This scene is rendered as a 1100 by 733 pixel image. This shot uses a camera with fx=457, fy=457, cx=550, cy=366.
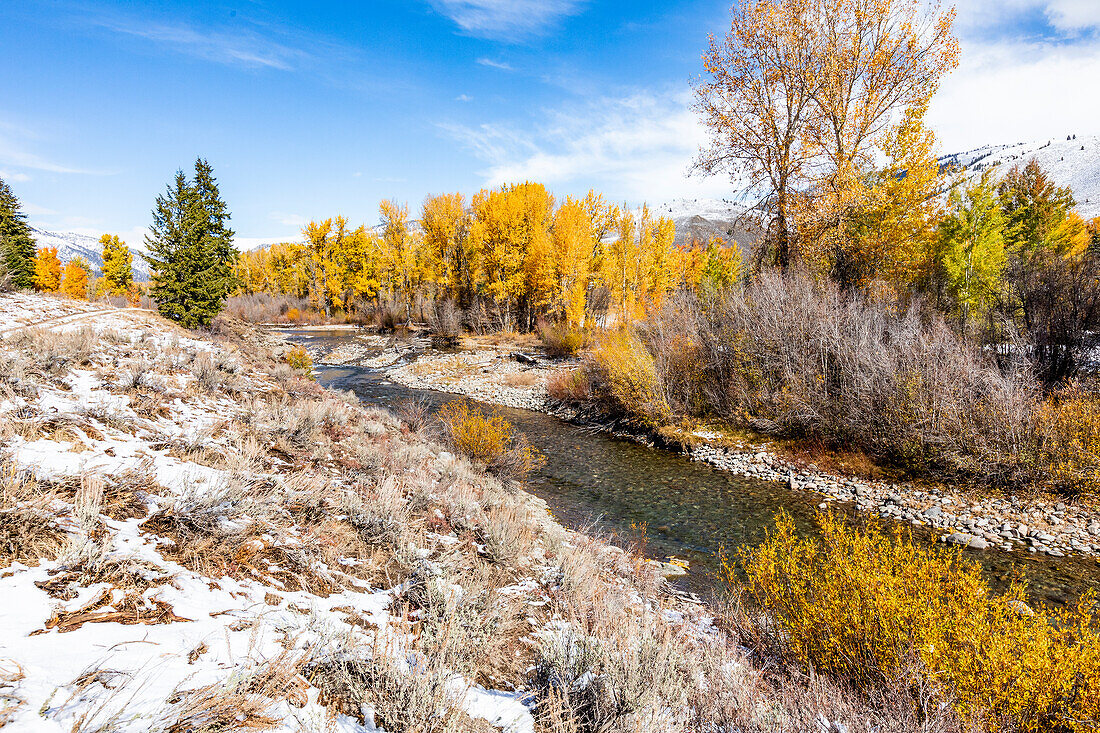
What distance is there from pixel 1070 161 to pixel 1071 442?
14673 cm

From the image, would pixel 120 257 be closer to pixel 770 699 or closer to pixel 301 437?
pixel 301 437

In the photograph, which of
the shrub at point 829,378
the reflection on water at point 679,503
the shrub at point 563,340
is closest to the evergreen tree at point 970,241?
the shrub at point 829,378

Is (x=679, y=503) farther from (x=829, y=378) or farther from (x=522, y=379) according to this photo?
(x=522, y=379)

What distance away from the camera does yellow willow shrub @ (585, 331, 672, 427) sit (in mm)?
14328

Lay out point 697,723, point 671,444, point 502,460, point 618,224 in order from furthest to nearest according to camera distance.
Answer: point 618,224
point 671,444
point 502,460
point 697,723

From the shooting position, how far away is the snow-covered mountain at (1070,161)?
7869cm

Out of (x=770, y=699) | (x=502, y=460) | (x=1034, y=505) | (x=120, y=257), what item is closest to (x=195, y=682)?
(x=770, y=699)

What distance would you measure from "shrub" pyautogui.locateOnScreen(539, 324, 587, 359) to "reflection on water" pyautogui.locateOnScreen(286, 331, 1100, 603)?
11.7m

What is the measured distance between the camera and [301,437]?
664cm

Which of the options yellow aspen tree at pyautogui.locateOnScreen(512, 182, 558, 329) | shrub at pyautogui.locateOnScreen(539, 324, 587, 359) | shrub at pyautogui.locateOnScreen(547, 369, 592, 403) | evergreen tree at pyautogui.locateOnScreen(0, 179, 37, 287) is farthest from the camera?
yellow aspen tree at pyautogui.locateOnScreen(512, 182, 558, 329)

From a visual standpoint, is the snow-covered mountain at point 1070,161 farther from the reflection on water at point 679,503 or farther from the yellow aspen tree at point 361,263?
the reflection on water at point 679,503

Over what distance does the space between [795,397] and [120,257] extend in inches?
2505

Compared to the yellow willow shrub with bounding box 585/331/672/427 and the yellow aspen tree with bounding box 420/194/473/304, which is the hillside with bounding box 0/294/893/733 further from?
the yellow aspen tree with bounding box 420/194/473/304

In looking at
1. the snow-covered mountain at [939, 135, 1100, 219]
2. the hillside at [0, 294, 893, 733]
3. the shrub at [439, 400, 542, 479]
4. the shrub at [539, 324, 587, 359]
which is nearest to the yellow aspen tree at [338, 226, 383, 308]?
the shrub at [539, 324, 587, 359]
